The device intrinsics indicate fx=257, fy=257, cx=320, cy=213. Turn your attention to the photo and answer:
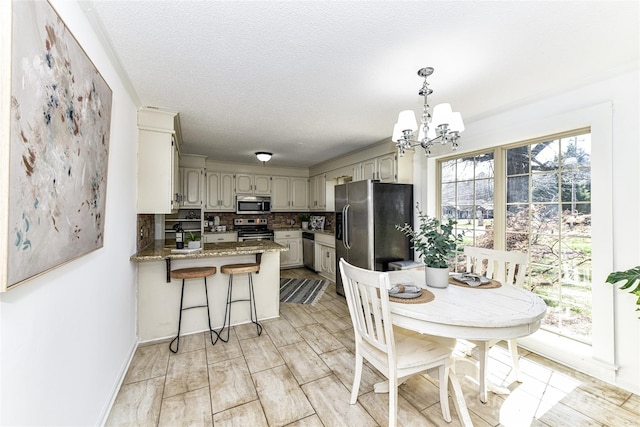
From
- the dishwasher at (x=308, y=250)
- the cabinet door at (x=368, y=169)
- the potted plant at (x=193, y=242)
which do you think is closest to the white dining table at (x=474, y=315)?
the potted plant at (x=193, y=242)

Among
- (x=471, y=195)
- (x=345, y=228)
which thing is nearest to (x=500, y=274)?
(x=471, y=195)

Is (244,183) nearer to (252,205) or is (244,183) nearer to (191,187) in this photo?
(252,205)

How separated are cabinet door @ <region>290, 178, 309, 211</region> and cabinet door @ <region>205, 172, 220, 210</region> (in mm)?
1722

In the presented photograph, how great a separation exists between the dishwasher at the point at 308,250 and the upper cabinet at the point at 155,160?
11.0 ft

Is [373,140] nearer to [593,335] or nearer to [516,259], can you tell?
[516,259]

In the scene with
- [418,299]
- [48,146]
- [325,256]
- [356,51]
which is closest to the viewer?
[48,146]

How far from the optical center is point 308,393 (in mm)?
1935

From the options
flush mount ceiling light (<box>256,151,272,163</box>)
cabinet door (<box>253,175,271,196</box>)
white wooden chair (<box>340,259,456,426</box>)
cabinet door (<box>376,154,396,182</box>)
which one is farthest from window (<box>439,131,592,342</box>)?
cabinet door (<box>253,175,271,196</box>)

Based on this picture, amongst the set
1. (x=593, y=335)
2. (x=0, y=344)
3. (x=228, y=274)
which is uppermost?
(x=0, y=344)

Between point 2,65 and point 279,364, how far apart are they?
8.01ft

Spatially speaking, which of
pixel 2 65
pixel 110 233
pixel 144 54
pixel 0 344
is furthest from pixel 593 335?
pixel 144 54

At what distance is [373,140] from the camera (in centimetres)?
403

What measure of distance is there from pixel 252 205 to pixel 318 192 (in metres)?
1.55

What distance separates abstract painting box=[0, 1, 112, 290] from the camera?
2.62ft
